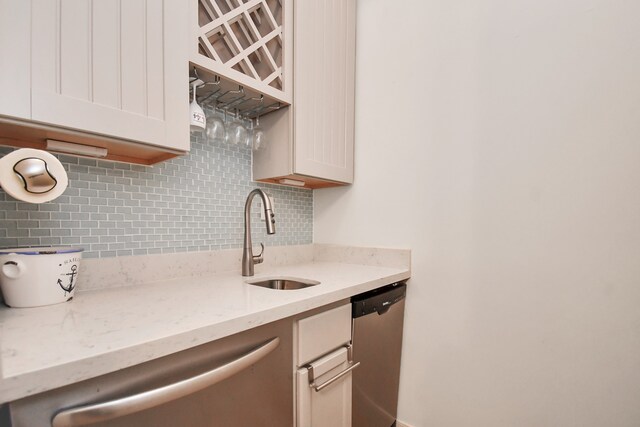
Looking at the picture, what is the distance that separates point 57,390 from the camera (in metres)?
0.47

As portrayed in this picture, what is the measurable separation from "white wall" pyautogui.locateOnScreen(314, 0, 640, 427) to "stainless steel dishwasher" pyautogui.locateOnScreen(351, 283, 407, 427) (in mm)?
89

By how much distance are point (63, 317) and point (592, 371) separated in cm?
161

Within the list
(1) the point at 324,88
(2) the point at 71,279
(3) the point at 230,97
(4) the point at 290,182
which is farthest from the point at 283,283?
(1) the point at 324,88

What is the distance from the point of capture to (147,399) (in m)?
0.54

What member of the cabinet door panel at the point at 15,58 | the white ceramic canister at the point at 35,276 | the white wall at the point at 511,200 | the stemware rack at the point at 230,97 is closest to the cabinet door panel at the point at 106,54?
the cabinet door panel at the point at 15,58

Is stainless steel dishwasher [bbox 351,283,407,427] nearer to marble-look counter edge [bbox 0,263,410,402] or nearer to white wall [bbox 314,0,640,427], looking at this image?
white wall [bbox 314,0,640,427]

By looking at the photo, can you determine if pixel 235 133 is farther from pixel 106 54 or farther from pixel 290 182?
pixel 106 54

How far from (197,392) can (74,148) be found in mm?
742

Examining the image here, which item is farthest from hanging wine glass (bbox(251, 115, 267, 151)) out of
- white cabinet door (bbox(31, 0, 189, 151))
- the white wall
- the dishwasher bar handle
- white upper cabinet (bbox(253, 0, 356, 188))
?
the dishwasher bar handle

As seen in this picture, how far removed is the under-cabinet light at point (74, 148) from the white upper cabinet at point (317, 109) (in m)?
0.67

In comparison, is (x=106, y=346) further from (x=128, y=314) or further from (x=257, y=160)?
(x=257, y=160)

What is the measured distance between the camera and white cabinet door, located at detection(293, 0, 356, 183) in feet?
4.21

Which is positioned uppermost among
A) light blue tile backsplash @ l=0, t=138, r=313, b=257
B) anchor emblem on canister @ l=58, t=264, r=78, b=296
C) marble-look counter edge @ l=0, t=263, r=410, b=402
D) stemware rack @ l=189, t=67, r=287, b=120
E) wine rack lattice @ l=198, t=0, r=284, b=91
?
wine rack lattice @ l=198, t=0, r=284, b=91

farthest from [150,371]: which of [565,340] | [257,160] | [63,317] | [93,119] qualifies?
[565,340]
